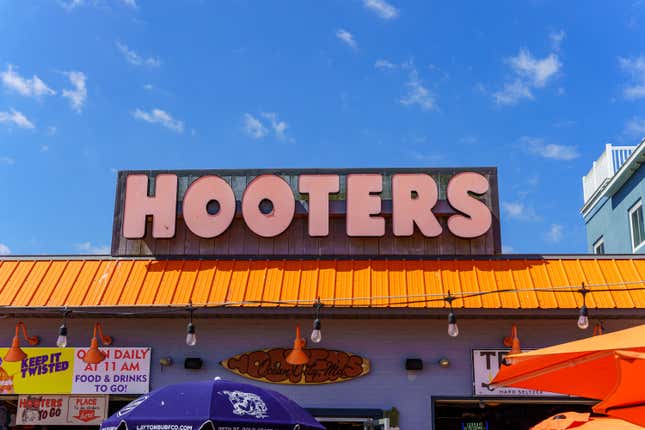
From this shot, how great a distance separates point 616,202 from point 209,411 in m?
18.4

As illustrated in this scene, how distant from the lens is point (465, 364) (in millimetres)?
12492

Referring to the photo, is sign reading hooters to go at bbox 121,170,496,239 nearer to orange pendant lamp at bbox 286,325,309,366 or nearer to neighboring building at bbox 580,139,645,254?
orange pendant lamp at bbox 286,325,309,366

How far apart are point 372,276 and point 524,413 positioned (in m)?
4.41

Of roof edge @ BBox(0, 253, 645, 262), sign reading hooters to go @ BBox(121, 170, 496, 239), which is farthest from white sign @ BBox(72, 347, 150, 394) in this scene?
sign reading hooters to go @ BBox(121, 170, 496, 239)

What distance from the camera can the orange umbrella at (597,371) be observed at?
4805 millimetres

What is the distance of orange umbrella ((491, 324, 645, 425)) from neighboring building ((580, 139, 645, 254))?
14234mm

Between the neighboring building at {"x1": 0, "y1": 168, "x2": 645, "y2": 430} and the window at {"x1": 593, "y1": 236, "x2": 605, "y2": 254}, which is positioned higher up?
the window at {"x1": 593, "y1": 236, "x2": 605, "y2": 254}

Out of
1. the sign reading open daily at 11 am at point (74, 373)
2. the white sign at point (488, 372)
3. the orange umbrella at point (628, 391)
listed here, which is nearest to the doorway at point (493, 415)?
the white sign at point (488, 372)

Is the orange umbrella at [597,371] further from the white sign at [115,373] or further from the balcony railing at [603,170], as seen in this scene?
the balcony railing at [603,170]

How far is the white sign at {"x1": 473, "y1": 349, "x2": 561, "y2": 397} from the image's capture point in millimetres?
12188

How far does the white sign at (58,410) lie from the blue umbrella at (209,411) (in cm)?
635

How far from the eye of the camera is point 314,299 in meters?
12.3

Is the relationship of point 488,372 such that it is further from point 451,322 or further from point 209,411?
point 209,411

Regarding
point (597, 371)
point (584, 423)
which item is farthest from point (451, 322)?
point (597, 371)
